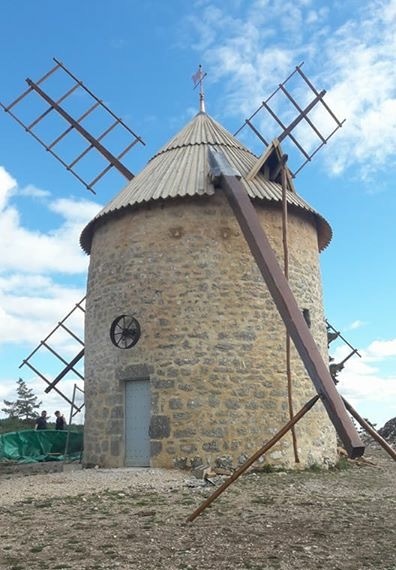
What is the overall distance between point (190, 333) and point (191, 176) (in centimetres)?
316

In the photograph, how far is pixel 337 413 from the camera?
611cm

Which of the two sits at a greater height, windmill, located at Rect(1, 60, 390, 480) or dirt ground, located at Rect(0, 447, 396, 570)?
windmill, located at Rect(1, 60, 390, 480)

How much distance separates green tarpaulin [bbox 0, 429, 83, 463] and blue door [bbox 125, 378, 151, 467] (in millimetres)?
4431

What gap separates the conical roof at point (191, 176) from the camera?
11.2 metres

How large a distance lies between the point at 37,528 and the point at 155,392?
4.32 metres

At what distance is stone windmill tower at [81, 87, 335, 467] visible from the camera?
33.2ft

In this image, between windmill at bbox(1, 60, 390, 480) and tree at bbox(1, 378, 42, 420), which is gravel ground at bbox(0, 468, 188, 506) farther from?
tree at bbox(1, 378, 42, 420)

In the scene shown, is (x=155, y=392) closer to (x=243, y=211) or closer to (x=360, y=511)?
(x=243, y=211)

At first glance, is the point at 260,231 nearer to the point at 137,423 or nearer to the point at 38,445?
the point at 137,423

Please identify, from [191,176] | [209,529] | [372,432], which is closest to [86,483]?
[209,529]

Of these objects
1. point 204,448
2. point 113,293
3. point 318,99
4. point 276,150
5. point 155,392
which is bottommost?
point 204,448

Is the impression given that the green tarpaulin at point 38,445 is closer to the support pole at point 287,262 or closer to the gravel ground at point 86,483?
the gravel ground at point 86,483

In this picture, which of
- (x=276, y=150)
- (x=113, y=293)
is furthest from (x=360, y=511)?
(x=276, y=150)

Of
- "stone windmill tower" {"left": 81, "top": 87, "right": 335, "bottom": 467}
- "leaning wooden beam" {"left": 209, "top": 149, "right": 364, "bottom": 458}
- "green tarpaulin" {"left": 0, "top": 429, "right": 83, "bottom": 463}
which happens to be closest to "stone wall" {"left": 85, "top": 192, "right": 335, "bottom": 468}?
"stone windmill tower" {"left": 81, "top": 87, "right": 335, "bottom": 467}
